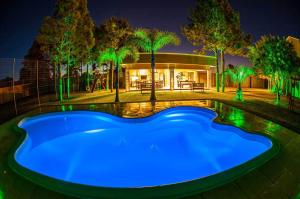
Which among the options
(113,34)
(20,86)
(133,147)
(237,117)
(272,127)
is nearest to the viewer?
(272,127)

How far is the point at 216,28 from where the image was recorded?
61.6ft

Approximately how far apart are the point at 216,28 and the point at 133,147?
548 inches

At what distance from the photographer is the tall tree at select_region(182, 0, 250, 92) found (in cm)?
1872

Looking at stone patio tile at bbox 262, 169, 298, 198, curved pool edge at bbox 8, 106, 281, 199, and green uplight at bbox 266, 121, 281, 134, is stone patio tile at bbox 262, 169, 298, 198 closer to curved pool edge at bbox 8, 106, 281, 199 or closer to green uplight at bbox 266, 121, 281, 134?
curved pool edge at bbox 8, 106, 281, 199

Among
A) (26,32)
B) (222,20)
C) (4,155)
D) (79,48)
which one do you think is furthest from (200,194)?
(26,32)

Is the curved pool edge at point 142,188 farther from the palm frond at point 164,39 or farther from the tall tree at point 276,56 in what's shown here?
the palm frond at point 164,39

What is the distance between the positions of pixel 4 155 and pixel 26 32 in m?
22.0

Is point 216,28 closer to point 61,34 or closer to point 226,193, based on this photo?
point 61,34

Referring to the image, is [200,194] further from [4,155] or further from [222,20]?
[222,20]

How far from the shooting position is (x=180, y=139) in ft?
27.5

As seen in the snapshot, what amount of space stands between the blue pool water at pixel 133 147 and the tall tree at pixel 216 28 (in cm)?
1048

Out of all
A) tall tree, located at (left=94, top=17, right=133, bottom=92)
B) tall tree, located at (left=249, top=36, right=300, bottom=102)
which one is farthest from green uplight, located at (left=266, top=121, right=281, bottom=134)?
tall tree, located at (left=94, top=17, right=133, bottom=92)

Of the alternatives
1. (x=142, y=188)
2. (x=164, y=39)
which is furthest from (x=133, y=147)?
(x=164, y=39)

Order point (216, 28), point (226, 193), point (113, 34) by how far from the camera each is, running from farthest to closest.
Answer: point (113, 34)
point (216, 28)
point (226, 193)
